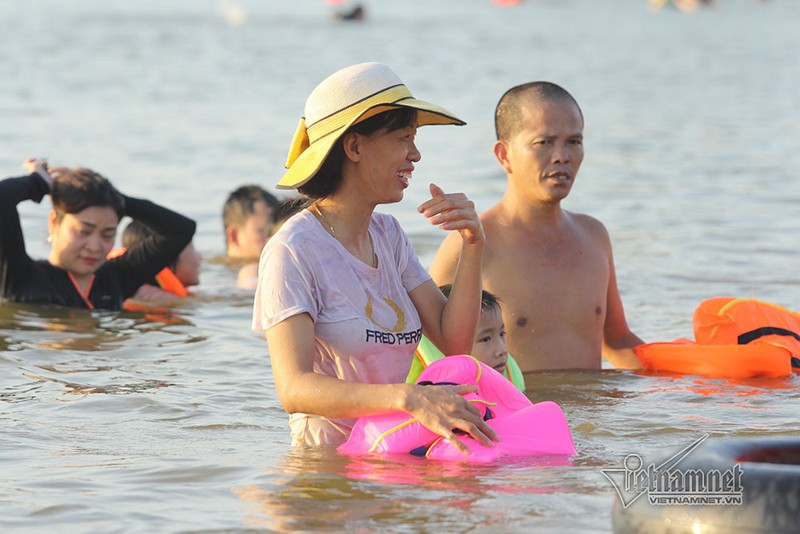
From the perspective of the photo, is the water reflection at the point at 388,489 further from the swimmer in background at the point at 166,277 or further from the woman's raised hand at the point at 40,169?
the swimmer in background at the point at 166,277

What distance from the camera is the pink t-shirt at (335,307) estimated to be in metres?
4.36

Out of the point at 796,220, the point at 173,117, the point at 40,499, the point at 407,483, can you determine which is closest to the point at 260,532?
the point at 407,483

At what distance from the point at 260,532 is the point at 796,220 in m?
9.76

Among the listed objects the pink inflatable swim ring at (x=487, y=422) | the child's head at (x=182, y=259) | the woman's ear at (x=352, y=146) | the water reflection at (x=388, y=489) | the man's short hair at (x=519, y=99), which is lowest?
the water reflection at (x=388, y=489)

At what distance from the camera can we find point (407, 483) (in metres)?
4.57

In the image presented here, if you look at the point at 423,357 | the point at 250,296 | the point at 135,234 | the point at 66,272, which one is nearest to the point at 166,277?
the point at 135,234

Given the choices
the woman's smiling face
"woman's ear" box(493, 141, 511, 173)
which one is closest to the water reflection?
"woman's ear" box(493, 141, 511, 173)

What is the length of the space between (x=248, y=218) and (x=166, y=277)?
138cm

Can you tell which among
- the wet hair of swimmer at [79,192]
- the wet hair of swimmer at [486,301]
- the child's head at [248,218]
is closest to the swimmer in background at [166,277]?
the wet hair of swimmer at [79,192]

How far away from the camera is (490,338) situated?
584 centimetres

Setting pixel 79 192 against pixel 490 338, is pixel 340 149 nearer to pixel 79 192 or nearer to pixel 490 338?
pixel 490 338

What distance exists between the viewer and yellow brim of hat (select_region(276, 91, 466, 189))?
4414 millimetres

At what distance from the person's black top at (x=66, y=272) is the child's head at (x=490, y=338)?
3.34 meters

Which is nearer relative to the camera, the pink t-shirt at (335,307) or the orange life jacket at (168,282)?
the pink t-shirt at (335,307)
